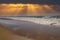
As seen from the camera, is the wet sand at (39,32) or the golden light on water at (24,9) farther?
the golden light on water at (24,9)

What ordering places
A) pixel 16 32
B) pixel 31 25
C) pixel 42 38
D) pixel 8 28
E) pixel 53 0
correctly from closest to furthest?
pixel 42 38 → pixel 16 32 → pixel 8 28 → pixel 31 25 → pixel 53 0

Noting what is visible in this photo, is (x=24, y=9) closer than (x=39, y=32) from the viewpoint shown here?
No

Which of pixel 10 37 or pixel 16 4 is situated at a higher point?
pixel 16 4

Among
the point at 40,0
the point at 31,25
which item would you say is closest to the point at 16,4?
the point at 40,0

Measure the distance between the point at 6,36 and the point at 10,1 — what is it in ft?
6.23

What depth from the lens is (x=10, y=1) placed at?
120 inches

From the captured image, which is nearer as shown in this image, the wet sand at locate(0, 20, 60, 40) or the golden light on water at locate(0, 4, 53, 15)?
the wet sand at locate(0, 20, 60, 40)

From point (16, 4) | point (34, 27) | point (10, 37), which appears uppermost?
point (16, 4)

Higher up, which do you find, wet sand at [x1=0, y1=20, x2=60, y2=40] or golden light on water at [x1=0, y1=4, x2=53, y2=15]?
golden light on water at [x1=0, y1=4, x2=53, y2=15]

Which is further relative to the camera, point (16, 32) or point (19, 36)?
point (16, 32)

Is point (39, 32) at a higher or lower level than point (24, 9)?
lower

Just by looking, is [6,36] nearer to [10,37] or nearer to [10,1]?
[10,37]

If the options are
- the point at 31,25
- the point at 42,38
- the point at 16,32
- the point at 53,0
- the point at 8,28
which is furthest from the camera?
the point at 53,0

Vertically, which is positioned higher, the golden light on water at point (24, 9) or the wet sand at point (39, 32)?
the golden light on water at point (24, 9)
